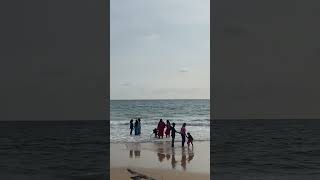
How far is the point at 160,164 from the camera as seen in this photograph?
2319 cm

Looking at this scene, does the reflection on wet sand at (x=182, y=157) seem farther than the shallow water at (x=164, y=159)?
Yes

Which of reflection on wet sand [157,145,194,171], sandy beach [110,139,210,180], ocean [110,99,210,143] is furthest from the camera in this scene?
ocean [110,99,210,143]

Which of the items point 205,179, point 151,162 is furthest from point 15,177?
point 205,179

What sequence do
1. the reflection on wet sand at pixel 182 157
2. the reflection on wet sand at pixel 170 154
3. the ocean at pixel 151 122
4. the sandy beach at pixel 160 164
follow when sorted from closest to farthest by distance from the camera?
1. the sandy beach at pixel 160 164
2. the reflection on wet sand at pixel 182 157
3. the reflection on wet sand at pixel 170 154
4. the ocean at pixel 151 122

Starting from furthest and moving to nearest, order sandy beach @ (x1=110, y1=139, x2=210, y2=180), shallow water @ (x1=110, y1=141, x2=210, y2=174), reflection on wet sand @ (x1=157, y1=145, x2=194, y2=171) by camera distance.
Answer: reflection on wet sand @ (x1=157, y1=145, x2=194, y2=171)
shallow water @ (x1=110, y1=141, x2=210, y2=174)
sandy beach @ (x1=110, y1=139, x2=210, y2=180)

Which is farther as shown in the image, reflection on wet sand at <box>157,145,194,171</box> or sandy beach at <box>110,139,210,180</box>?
reflection on wet sand at <box>157,145,194,171</box>

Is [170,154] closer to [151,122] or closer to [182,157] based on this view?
[182,157]

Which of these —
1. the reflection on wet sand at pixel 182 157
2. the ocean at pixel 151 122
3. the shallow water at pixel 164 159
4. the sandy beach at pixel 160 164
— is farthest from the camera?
the ocean at pixel 151 122

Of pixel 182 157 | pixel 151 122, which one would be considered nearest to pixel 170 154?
pixel 182 157

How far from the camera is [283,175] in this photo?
20953 millimetres

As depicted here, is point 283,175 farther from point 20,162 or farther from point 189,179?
point 20,162

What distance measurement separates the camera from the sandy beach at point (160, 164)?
19703 millimetres

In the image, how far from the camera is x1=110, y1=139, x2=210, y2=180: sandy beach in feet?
64.6

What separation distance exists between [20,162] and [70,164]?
3.53 m
